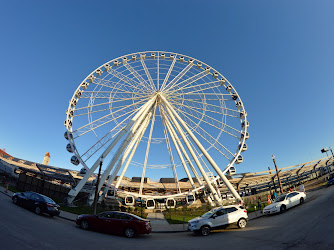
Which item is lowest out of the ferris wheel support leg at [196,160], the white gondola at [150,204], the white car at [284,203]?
the white gondola at [150,204]

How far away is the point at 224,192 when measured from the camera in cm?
3712

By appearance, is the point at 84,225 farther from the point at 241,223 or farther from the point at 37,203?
the point at 241,223

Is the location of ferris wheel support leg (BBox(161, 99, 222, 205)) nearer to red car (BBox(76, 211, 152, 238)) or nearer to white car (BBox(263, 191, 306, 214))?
white car (BBox(263, 191, 306, 214))

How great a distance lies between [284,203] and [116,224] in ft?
48.8

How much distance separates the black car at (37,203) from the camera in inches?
492

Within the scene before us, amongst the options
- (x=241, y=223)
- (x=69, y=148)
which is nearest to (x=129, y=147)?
(x=69, y=148)

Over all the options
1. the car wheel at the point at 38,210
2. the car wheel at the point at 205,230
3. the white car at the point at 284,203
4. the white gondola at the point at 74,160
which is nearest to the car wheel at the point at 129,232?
the car wheel at the point at 205,230

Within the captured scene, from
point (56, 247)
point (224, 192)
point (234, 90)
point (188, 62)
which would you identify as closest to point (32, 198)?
point (56, 247)

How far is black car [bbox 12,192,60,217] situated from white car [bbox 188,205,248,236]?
9.23m

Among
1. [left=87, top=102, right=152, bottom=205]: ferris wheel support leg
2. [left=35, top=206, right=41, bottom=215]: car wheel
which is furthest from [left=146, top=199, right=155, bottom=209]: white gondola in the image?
[left=35, top=206, right=41, bottom=215]: car wheel

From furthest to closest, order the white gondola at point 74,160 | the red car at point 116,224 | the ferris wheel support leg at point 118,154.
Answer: the white gondola at point 74,160
the ferris wheel support leg at point 118,154
the red car at point 116,224

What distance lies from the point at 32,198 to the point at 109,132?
13.0m

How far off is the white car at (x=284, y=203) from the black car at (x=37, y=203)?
1703 cm

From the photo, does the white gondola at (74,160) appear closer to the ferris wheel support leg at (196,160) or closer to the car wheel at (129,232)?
the ferris wheel support leg at (196,160)
